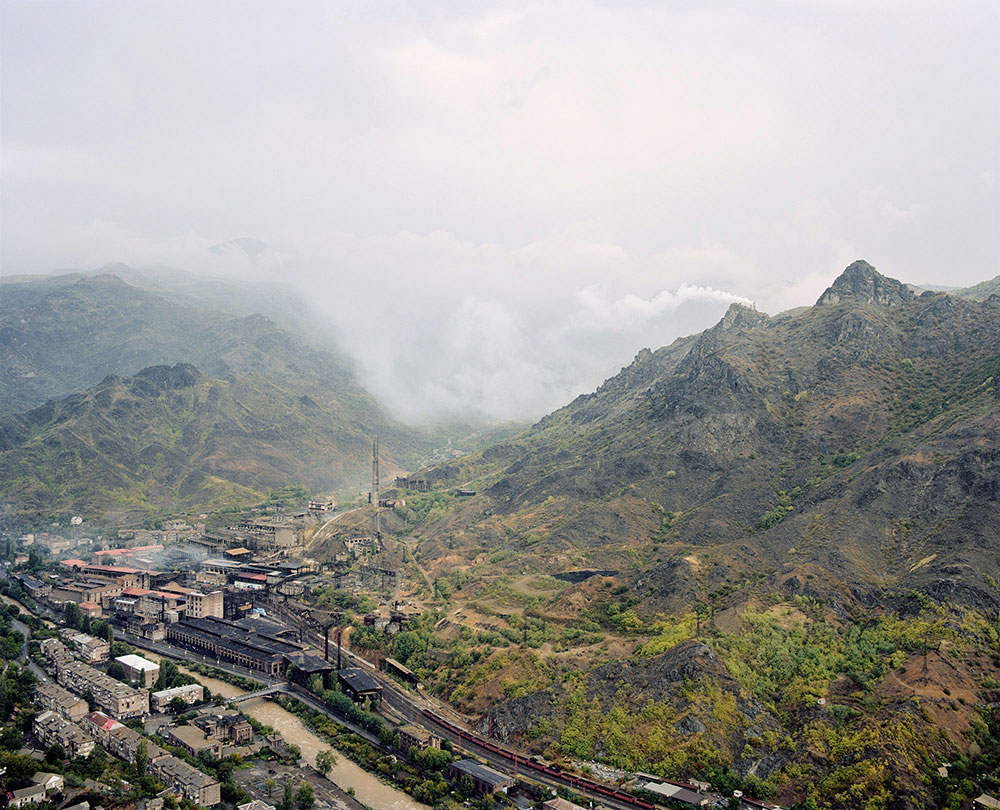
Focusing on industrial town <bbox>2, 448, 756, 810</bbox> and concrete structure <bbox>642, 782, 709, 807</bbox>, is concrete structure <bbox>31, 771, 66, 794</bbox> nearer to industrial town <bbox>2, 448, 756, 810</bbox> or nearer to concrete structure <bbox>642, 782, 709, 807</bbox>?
industrial town <bbox>2, 448, 756, 810</bbox>

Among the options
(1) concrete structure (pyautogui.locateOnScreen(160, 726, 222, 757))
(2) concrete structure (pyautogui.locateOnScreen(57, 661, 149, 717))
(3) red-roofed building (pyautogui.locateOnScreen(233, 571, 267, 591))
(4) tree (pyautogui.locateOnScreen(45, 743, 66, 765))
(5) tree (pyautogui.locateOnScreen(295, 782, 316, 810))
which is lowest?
(5) tree (pyautogui.locateOnScreen(295, 782, 316, 810))

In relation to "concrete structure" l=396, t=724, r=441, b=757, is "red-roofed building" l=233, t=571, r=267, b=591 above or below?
above

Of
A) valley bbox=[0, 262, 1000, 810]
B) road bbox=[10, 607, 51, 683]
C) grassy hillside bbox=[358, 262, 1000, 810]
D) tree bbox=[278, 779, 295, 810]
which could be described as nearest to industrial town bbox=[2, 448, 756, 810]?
tree bbox=[278, 779, 295, 810]

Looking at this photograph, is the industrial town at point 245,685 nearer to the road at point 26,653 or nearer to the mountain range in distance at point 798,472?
the road at point 26,653

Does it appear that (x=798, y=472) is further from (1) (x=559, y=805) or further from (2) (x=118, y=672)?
(2) (x=118, y=672)

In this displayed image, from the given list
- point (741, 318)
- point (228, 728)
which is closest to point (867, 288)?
point (741, 318)

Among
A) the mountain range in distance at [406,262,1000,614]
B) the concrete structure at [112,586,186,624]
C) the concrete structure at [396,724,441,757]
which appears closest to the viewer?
the concrete structure at [396,724,441,757]
